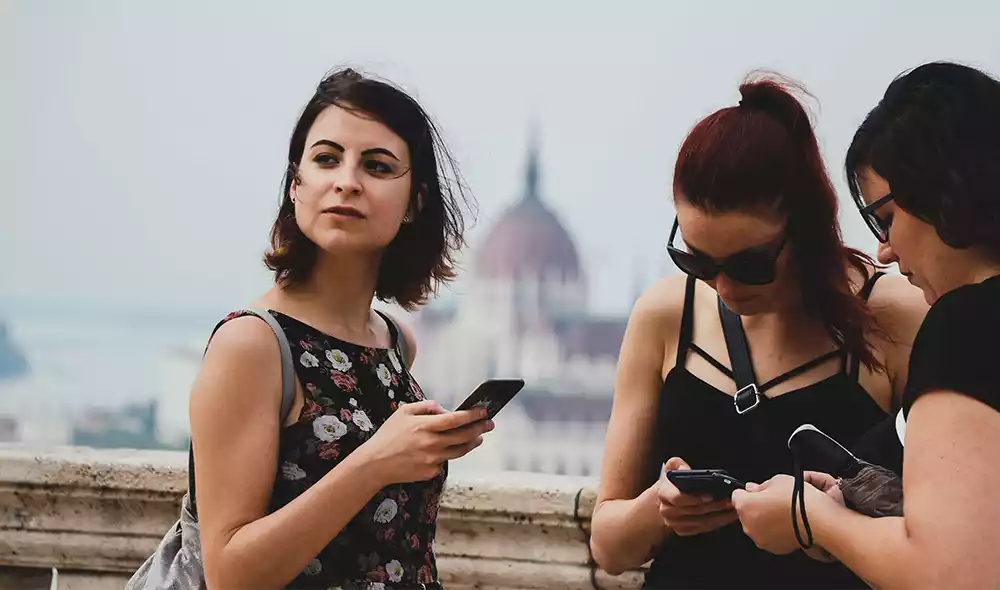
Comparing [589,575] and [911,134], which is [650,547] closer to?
[589,575]

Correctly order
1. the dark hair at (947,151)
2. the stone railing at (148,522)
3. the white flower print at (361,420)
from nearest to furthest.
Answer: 1. the dark hair at (947,151)
2. the white flower print at (361,420)
3. the stone railing at (148,522)

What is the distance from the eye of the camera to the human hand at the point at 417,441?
2.19 meters

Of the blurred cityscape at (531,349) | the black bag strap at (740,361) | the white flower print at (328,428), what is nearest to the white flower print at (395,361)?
the white flower print at (328,428)

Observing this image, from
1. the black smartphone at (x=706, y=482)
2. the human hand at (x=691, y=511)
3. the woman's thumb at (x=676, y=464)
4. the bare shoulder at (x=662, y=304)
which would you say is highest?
the bare shoulder at (x=662, y=304)

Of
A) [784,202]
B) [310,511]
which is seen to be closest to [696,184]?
[784,202]

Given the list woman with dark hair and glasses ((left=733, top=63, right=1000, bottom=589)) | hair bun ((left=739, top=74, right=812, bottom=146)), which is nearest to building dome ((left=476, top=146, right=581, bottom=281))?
hair bun ((left=739, top=74, right=812, bottom=146))

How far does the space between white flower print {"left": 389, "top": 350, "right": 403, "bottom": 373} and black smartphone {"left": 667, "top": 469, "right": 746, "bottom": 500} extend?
67cm

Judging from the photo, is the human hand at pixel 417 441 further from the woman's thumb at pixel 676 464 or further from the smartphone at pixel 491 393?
the woman's thumb at pixel 676 464

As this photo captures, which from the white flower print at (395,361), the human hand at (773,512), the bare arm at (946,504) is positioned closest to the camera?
the bare arm at (946,504)

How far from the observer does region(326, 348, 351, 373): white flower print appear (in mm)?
2375

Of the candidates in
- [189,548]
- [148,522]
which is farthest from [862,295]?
[148,522]

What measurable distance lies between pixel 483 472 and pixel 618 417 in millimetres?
661

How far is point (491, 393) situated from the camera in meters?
2.24

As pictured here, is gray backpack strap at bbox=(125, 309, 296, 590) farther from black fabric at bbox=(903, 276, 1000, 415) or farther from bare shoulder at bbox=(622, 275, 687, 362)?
black fabric at bbox=(903, 276, 1000, 415)
